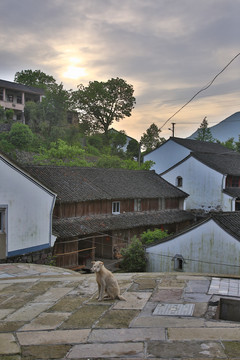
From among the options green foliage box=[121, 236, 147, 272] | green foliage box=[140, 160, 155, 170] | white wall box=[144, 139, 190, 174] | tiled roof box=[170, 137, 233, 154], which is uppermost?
tiled roof box=[170, 137, 233, 154]

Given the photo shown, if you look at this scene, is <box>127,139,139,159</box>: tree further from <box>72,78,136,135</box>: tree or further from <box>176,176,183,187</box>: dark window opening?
<box>176,176,183,187</box>: dark window opening

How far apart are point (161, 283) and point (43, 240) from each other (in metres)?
10.5

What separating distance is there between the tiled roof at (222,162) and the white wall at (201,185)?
0.45 meters

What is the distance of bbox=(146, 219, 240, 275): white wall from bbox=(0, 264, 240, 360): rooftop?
879 cm

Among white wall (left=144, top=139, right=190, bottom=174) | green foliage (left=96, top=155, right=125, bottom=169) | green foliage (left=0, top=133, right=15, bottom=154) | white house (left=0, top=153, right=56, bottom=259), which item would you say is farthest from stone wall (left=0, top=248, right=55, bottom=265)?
white wall (left=144, top=139, right=190, bottom=174)

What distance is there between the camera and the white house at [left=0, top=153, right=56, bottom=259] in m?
15.1

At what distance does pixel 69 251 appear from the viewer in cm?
2022

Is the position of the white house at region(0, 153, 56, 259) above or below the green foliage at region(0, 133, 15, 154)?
below

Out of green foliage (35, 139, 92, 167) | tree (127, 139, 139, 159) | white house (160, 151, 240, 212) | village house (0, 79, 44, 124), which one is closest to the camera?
white house (160, 151, 240, 212)

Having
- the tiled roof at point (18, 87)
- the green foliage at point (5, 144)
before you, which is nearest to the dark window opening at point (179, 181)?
the green foliage at point (5, 144)

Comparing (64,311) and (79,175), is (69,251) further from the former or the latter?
(64,311)

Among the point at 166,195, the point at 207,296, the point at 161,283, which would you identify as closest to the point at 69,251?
the point at 166,195

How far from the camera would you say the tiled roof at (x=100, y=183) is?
22.0 metres

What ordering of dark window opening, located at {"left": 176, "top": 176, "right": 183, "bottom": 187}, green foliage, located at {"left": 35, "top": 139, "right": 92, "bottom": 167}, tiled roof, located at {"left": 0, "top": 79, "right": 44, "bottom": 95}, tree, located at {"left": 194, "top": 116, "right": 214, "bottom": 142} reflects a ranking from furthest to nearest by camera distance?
tree, located at {"left": 194, "top": 116, "right": 214, "bottom": 142}
tiled roof, located at {"left": 0, "top": 79, "right": 44, "bottom": 95}
dark window opening, located at {"left": 176, "top": 176, "right": 183, "bottom": 187}
green foliage, located at {"left": 35, "top": 139, "right": 92, "bottom": 167}
